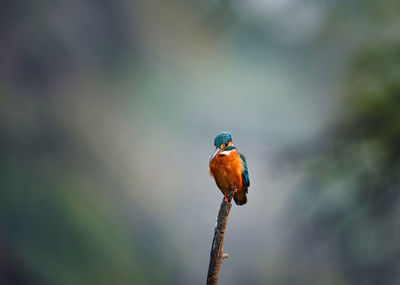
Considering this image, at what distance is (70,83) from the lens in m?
2.71

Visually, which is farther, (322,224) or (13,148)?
(13,148)

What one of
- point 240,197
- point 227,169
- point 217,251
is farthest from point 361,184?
point 217,251

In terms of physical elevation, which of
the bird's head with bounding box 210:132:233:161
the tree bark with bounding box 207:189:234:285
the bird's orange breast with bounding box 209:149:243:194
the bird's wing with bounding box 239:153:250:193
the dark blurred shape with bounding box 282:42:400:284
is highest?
the dark blurred shape with bounding box 282:42:400:284

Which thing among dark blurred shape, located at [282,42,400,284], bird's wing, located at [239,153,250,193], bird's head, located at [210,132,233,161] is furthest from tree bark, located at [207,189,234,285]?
dark blurred shape, located at [282,42,400,284]

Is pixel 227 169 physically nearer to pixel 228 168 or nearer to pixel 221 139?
pixel 228 168

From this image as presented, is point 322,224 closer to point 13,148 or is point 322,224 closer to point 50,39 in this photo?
point 13,148

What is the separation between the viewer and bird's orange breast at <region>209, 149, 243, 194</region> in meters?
1.05

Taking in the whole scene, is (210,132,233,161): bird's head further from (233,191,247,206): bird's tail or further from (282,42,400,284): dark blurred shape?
(282,42,400,284): dark blurred shape

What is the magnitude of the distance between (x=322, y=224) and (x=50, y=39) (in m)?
2.26

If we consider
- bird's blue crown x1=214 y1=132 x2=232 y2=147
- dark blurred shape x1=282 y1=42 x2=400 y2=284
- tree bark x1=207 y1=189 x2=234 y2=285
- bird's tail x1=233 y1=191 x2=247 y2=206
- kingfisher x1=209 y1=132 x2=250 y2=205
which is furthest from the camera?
dark blurred shape x1=282 y1=42 x2=400 y2=284

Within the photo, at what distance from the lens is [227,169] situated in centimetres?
107

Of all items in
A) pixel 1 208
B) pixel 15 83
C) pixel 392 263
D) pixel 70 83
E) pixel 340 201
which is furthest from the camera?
pixel 70 83

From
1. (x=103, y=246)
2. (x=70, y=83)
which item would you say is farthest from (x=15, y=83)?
(x=103, y=246)

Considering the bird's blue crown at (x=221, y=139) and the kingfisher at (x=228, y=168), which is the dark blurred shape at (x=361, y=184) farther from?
the bird's blue crown at (x=221, y=139)
